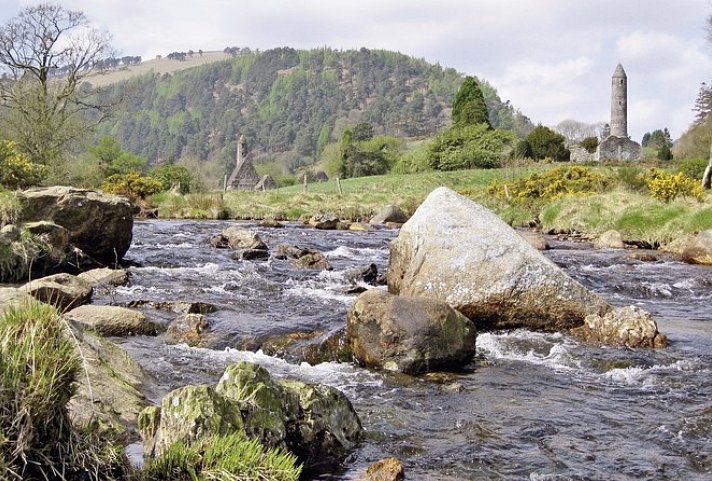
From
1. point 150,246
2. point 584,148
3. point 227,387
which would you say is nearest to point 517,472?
point 227,387

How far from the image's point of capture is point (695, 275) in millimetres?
14727

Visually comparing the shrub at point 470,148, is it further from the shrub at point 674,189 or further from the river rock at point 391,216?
the shrub at point 674,189

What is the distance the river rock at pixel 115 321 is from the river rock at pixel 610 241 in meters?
15.5

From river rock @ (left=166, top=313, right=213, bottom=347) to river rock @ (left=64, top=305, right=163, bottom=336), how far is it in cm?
27

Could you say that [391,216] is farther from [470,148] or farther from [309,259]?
[470,148]

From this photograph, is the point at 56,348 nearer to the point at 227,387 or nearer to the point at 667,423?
the point at 227,387

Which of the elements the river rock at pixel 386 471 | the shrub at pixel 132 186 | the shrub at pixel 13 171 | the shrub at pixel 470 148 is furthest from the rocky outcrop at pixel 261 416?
the shrub at pixel 470 148

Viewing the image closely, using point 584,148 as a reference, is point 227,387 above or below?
below

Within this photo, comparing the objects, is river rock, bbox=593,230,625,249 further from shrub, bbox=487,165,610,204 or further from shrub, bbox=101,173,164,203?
shrub, bbox=101,173,164,203

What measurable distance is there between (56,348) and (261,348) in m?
5.27

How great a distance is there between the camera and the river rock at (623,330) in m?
8.88

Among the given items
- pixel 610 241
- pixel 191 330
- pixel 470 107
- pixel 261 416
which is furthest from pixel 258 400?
pixel 470 107

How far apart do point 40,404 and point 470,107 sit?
2773 inches

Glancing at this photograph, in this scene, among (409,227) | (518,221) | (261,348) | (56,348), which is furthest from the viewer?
(518,221)
